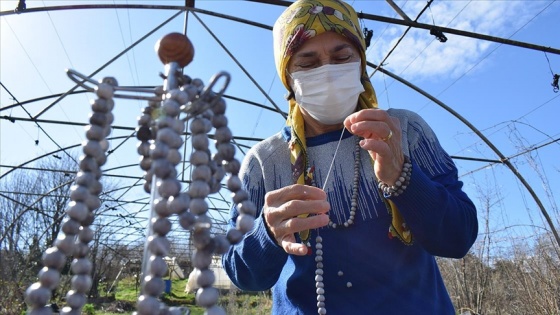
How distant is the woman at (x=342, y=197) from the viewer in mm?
948

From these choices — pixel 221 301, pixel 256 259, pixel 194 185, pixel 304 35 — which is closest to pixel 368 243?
pixel 256 259

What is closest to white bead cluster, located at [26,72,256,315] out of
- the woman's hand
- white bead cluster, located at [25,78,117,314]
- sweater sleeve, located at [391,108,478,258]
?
white bead cluster, located at [25,78,117,314]

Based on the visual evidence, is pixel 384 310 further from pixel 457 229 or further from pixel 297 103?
pixel 297 103

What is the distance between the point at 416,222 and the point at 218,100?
0.57 metres

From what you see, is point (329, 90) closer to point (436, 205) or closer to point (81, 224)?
Answer: point (436, 205)

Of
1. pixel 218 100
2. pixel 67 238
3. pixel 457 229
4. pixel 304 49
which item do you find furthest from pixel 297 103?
pixel 67 238

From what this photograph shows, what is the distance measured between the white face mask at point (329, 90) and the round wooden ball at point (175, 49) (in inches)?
24.8

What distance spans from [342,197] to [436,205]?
274 millimetres

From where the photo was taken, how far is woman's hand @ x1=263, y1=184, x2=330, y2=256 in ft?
2.71

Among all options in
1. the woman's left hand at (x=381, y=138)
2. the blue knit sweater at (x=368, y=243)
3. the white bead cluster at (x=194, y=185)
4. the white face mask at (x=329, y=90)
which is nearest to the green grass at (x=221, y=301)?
the white bead cluster at (x=194, y=185)

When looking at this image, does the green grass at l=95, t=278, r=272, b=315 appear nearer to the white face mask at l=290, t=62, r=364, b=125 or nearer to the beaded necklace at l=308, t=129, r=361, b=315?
the beaded necklace at l=308, t=129, r=361, b=315

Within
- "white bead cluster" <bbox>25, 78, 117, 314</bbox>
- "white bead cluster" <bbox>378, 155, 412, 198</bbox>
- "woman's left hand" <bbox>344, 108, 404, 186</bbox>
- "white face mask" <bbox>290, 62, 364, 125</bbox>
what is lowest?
"white bead cluster" <bbox>25, 78, 117, 314</bbox>

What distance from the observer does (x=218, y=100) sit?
0.61m

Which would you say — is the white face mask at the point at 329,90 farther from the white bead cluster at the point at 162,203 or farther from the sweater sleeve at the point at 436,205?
the white bead cluster at the point at 162,203
